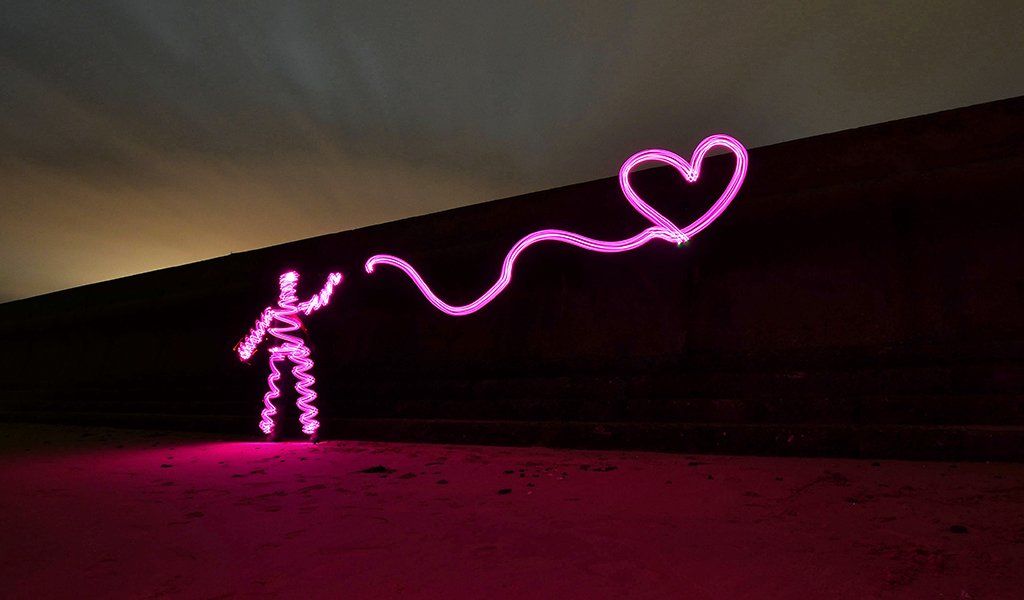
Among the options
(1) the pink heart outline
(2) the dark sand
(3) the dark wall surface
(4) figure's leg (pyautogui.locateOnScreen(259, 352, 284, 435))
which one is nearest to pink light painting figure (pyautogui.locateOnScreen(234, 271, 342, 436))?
(4) figure's leg (pyautogui.locateOnScreen(259, 352, 284, 435))

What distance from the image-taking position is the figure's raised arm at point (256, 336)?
888 centimetres

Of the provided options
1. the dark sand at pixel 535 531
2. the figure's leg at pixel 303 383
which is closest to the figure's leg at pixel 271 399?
the figure's leg at pixel 303 383

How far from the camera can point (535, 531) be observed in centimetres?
300

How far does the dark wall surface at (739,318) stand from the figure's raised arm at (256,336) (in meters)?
1.23

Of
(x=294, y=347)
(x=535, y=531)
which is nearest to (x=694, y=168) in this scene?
(x=535, y=531)

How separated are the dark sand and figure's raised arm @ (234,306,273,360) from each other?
3.85 metres

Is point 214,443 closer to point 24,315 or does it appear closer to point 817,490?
point 817,490

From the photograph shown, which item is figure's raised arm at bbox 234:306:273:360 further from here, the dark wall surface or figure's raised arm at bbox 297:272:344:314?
the dark wall surface

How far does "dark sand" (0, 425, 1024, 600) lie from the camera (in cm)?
223

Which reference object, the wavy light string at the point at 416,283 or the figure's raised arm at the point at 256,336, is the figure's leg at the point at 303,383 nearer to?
the wavy light string at the point at 416,283

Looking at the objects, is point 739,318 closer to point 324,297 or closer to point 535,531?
point 535,531

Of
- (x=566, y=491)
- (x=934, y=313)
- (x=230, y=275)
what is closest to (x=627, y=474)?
(x=566, y=491)

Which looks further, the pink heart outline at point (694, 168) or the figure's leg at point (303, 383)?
the figure's leg at point (303, 383)

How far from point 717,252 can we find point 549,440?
3532mm
